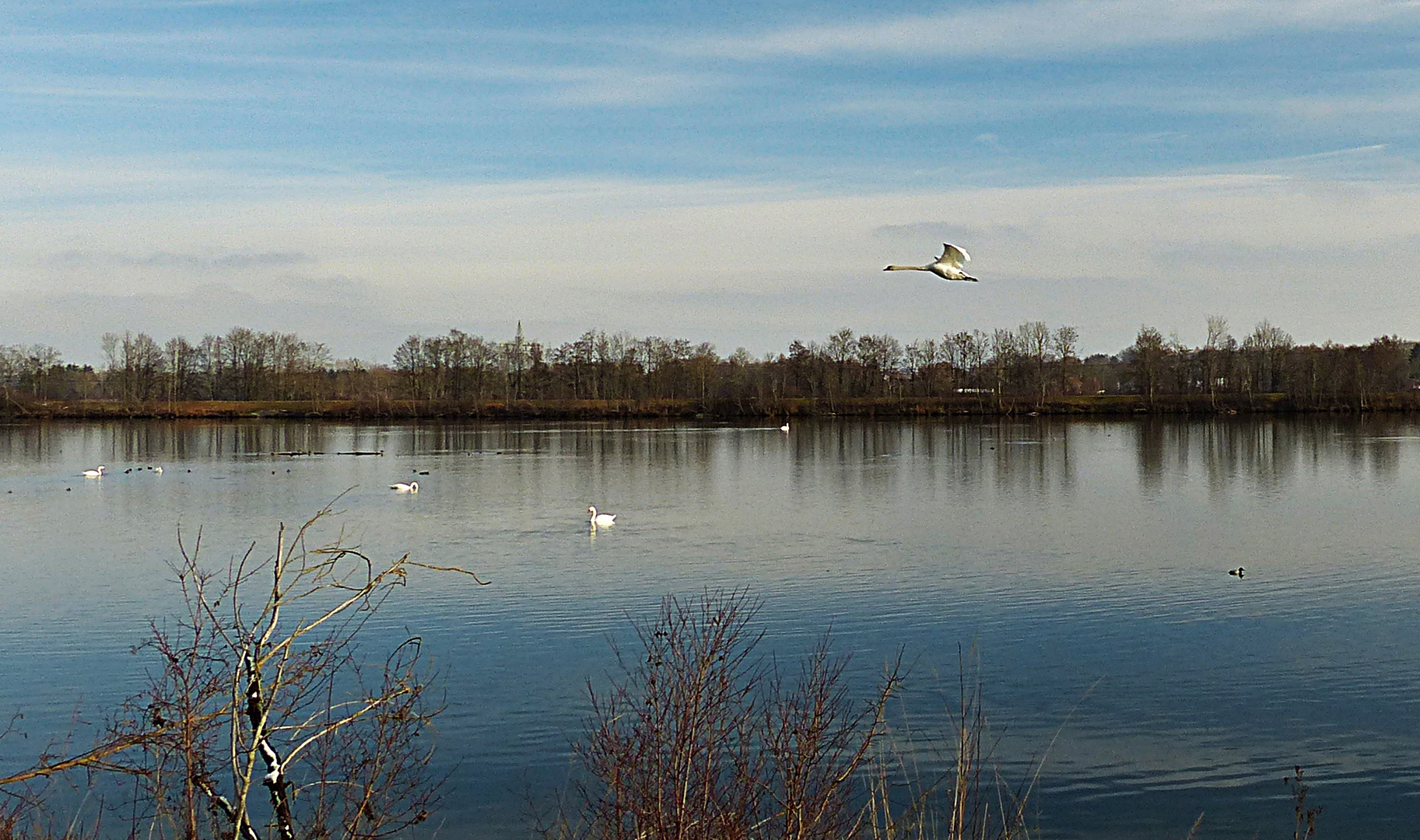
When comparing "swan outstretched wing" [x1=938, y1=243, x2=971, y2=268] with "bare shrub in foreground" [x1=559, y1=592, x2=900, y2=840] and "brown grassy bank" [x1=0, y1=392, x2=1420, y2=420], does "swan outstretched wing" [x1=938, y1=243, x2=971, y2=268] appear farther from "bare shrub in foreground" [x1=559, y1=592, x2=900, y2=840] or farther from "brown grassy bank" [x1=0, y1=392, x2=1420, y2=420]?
"brown grassy bank" [x1=0, y1=392, x2=1420, y2=420]

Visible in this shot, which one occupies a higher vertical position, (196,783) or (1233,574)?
(196,783)

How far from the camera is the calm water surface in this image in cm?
991

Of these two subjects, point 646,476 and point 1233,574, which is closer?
point 1233,574

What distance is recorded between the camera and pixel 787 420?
75.7 meters

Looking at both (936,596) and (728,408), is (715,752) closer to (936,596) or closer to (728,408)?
(936,596)

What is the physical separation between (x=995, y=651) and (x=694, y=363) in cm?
8637

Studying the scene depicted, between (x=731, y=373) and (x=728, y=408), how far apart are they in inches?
610

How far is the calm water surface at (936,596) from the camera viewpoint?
9.91 m

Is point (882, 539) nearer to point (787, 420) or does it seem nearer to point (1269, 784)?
point (1269, 784)

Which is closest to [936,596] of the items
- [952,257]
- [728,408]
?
[952,257]

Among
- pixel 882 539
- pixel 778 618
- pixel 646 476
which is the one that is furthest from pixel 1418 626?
pixel 646 476

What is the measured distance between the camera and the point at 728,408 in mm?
86312

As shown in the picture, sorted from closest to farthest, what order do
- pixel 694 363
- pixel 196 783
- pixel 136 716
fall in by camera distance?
1. pixel 196 783
2. pixel 136 716
3. pixel 694 363

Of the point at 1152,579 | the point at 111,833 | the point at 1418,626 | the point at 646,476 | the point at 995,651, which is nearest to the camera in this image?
the point at 111,833
